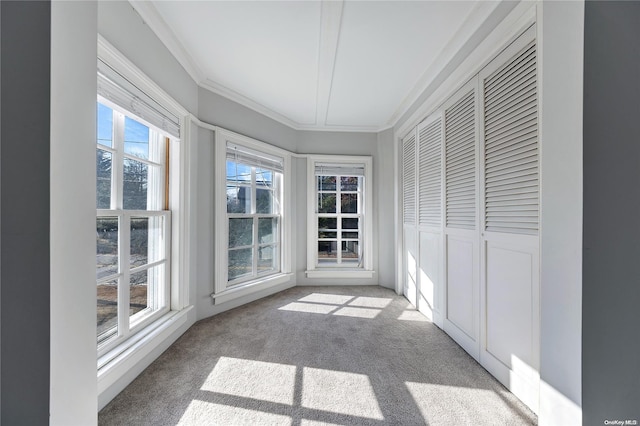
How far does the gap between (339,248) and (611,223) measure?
11.2 feet

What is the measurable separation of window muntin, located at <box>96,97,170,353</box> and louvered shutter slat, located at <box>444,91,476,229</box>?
2.52 m

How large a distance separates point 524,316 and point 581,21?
1.50m

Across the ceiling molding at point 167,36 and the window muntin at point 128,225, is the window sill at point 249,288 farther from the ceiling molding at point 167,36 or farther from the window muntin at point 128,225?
the ceiling molding at point 167,36

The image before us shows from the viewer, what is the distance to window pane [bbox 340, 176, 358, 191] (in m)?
4.03

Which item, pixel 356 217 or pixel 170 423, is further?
pixel 356 217

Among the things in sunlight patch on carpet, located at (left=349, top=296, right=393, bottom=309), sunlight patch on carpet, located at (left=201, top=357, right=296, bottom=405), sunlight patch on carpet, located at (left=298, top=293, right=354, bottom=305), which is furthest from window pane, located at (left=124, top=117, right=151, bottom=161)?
sunlight patch on carpet, located at (left=349, top=296, right=393, bottom=309)

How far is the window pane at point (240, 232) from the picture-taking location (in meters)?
2.98

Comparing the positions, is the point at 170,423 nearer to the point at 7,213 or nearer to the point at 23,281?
the point at 23,281

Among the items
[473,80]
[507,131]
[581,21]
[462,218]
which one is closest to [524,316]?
[462,218]

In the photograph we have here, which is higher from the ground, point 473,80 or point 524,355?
point 473,80

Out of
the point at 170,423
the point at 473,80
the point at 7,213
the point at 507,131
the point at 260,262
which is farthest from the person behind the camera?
the point at 260,262

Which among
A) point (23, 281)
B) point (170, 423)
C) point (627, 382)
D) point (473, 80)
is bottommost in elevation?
point (170, 423)

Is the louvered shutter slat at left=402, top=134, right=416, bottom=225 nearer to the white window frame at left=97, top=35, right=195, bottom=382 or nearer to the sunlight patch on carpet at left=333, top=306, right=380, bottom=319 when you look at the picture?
the sunlight patch on carpet at left=333, top=306, right=380, bottom=319

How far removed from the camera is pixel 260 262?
337cm
